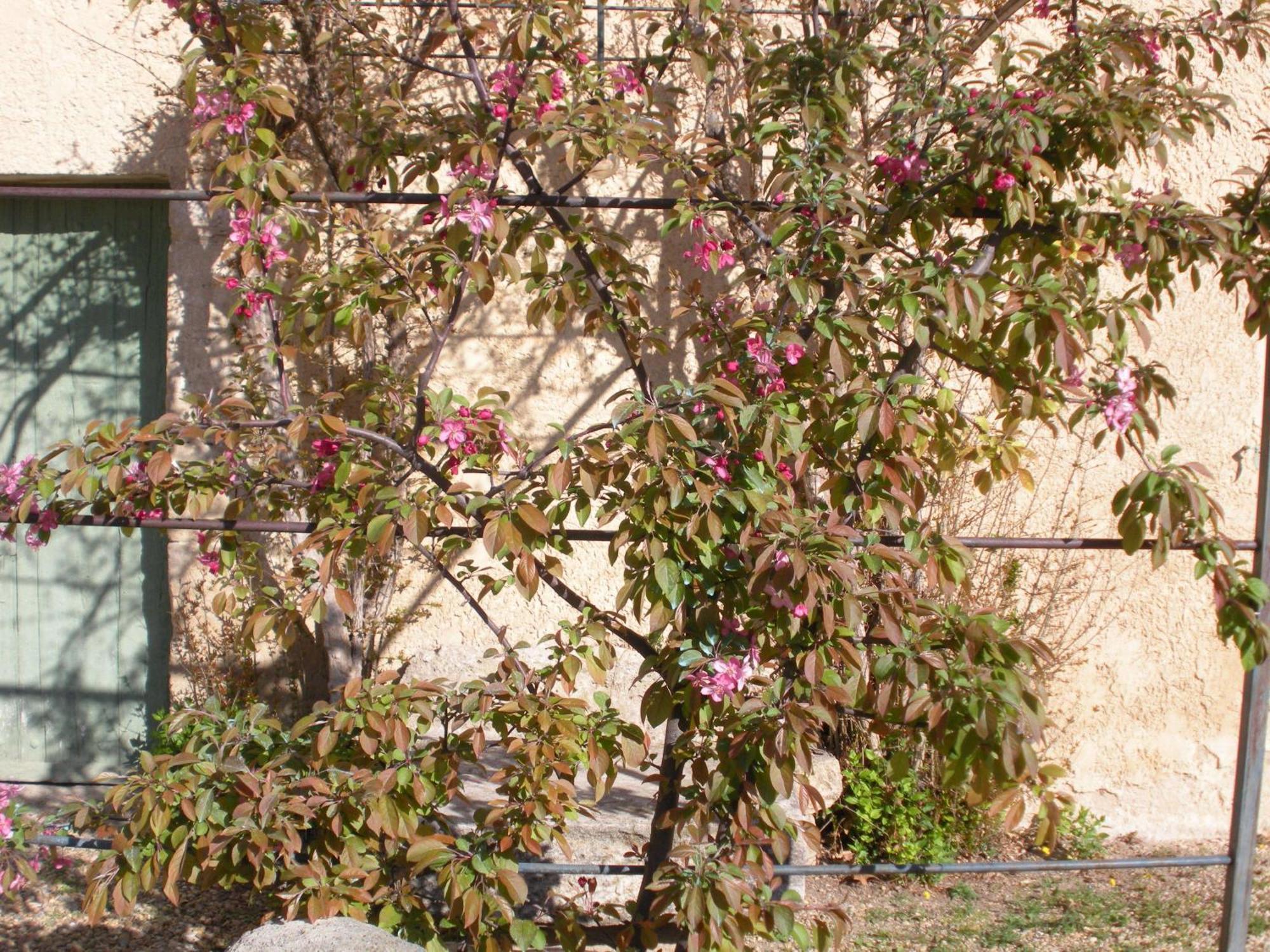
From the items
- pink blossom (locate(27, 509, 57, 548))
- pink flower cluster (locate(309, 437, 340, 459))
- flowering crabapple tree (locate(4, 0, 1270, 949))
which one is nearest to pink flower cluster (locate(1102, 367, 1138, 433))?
flowering crabapple tree (locate(4, 0, 1270, 949))

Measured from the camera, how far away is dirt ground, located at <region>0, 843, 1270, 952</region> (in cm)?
335

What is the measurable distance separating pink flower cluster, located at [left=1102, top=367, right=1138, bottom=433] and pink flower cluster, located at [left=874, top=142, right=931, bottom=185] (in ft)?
1.99

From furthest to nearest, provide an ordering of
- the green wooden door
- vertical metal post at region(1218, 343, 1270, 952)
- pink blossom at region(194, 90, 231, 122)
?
the green wooden door
vertical metal post at region(1218, 343, 1270, 952)
pink blossom at region(194, 90, 231, 122)

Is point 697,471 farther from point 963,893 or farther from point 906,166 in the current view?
point 963,893

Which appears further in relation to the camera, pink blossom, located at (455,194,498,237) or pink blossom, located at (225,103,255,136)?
pink blossom, located at (225,103,255,136)

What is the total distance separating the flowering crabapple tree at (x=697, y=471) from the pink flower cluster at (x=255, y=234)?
0.03ft

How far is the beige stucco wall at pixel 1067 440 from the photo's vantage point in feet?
13.1

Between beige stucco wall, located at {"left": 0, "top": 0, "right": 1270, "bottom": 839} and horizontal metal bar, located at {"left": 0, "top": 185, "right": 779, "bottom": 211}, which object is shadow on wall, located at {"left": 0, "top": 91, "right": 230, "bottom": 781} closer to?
beige stucco wall, located at {"left": 0, "top": 0, "right": 1270, "bottom": 839}

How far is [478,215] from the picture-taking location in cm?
229

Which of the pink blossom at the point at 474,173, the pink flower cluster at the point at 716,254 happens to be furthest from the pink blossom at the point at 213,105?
the pink flower cluster at the point at 716,254

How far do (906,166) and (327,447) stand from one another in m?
1.40

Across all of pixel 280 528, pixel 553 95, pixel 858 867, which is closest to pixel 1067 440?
pixel 858 867

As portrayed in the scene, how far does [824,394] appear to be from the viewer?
2357 millimetres

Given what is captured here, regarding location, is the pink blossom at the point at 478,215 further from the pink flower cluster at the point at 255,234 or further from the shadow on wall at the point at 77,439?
the shadow on wall at the point at 77,439
